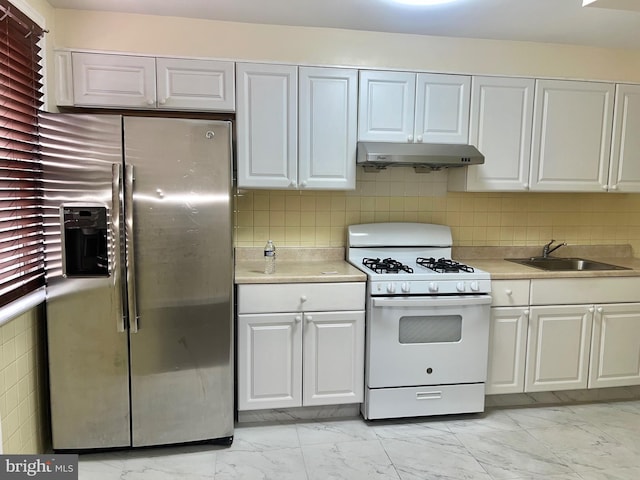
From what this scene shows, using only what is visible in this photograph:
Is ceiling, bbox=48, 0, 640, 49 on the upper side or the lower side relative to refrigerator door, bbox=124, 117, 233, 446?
upper

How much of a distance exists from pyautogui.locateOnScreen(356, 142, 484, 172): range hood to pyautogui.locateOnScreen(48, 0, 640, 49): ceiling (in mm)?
715

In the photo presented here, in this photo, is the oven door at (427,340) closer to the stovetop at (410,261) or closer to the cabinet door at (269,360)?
the stovetop at (410,261)

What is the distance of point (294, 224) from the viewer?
305 centimetres

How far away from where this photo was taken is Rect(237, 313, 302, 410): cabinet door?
8.28 ft

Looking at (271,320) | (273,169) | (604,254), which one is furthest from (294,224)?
(604,254)

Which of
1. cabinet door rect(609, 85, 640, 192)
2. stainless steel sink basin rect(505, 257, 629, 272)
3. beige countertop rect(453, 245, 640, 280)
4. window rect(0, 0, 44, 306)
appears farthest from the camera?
stainless steel sink basin rect(505, 257, 629, 272)

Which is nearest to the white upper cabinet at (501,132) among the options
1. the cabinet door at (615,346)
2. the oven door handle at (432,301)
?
the oven door handle at (432,301)

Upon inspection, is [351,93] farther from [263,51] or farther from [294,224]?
[294,224]

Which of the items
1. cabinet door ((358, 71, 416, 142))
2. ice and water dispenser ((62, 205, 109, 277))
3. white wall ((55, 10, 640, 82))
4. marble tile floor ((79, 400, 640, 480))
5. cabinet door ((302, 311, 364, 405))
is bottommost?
marble tile floor ((79, 400, 640, 480))

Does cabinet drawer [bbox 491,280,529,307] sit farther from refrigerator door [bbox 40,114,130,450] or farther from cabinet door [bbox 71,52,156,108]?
cabinet door [bbox 71,52,156,108]

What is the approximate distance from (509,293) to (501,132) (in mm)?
1026

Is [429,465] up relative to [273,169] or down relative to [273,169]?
down

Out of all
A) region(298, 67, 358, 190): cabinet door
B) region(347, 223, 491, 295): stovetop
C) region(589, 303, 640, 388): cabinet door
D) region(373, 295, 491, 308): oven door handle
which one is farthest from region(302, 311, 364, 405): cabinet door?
region(589, 303, 640, 388): cabinet door

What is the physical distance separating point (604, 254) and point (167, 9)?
3463 mm
